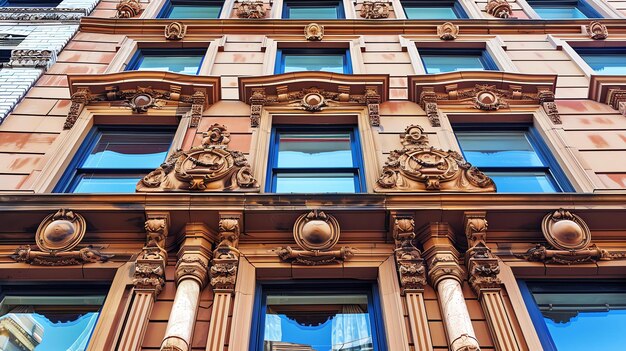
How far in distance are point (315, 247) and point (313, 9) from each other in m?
12.5

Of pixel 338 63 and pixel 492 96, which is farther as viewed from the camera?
pixel 338 63

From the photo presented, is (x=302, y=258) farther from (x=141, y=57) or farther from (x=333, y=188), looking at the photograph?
(x=141, y=57)

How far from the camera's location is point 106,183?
1122 centimetres

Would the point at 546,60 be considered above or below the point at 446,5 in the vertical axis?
below

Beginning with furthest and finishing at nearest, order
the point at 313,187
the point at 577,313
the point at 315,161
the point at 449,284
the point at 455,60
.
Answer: the point at 455,60
the point at 315,161
the point at 313,187
the point at 577,313
the point at 449,284

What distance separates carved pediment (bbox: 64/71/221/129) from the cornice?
3865mm

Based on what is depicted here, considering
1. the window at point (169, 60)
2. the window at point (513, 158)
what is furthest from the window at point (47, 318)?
the window at point (169, 60)

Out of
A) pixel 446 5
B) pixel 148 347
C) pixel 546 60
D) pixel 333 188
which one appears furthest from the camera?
pixel 446 5

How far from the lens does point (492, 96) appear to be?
13141 millimetres

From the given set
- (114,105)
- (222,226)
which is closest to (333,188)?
(222,226)

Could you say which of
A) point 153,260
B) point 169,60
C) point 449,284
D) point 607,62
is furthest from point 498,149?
point 169,60

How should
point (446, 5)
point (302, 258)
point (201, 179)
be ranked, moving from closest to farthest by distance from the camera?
point (302, 258) < point (201, 179) < point (446, 5)

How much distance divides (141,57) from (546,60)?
11777mm

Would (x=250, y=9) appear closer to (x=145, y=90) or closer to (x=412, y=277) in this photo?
(x=145, y=90)
